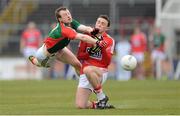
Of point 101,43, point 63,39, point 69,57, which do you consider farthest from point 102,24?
point 69,57

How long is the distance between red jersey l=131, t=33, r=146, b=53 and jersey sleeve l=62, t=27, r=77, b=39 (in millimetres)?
16454

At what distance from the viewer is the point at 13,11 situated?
3566 centimetres

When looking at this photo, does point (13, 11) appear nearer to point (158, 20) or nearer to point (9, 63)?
point (9, 63)

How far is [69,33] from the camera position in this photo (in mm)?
13719

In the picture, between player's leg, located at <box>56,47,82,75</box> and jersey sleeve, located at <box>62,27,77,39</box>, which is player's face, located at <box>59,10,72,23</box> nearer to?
jersey sleeve, located at <box>62,27,77,39</box>

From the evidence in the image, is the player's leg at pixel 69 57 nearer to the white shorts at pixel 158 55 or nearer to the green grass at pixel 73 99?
the green grass at pixel 73 99

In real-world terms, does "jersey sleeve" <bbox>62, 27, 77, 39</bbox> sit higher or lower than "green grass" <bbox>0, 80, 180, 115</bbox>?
higher

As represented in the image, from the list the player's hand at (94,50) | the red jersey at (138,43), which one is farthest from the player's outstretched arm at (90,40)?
the red jersey at (138,43)

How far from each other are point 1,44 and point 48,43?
20.5 m

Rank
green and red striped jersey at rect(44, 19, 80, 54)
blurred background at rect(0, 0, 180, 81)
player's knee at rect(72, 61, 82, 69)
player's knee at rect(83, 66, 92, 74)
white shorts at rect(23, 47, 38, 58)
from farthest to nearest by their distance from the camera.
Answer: blurred background at rect(0, 0, 180, 81), white shorts at rect(23, 47, 38, 58), player's knee at rect(72, 61, 82, 69), green and red striped jersey at rect(44, 19, 80, 54), player's knee at rect(83, 66, 92, 74)

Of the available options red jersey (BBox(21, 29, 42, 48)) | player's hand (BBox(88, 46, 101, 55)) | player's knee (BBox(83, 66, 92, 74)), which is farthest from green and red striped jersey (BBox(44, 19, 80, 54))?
red jersey (BBox(21, 29, 42, 48))

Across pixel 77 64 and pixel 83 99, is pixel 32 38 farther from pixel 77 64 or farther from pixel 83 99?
→ pixel 83 99

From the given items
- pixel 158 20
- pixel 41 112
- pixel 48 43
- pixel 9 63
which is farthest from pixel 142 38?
pixel 41 112

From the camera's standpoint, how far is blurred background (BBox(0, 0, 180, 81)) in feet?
102
